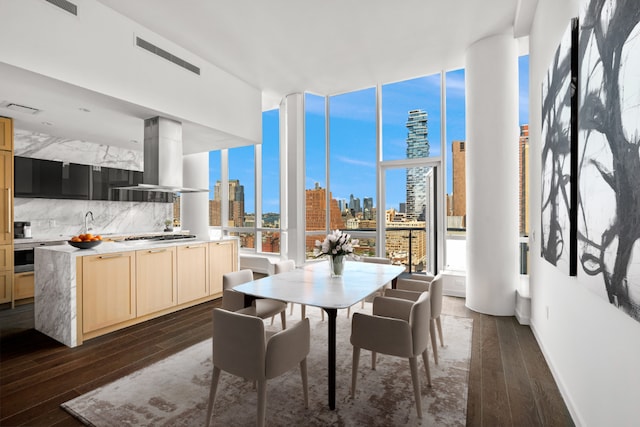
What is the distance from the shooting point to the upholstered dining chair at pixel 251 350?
169cm

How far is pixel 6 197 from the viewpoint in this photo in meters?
4.21

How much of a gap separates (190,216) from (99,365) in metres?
4.39

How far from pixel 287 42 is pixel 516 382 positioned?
14.1ft

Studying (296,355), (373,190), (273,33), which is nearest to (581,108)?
(296,355)

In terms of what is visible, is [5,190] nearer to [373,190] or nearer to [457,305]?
[373,190]

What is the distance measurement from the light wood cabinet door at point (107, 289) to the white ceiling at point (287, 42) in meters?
1.70

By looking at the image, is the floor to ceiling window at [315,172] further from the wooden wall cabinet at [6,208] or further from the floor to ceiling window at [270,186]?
the wooden wall cabinet at [6,208]

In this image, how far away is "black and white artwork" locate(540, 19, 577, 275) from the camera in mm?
1866

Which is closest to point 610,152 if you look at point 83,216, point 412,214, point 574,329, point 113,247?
point 574,329

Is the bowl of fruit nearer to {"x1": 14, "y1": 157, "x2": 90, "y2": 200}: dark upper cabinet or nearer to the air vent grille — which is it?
the air vent grille

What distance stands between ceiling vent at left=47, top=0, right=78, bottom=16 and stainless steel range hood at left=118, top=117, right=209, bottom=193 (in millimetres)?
1276

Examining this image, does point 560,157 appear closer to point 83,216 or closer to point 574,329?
point 574,329

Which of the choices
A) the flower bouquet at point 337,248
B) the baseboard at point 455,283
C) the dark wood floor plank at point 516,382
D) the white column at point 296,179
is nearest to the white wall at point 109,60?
the white column at point 296,179

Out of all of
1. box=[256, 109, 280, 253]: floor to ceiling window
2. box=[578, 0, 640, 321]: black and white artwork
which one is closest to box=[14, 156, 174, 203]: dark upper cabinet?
box=[256, 109, 280, 253]: floor to ceiling window
